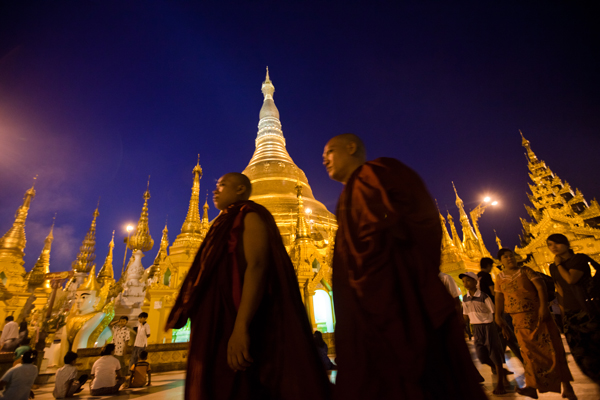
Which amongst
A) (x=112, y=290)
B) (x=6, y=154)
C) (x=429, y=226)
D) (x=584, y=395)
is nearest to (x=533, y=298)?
(x=584, y=395)

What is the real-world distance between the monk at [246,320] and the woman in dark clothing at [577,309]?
2654mm

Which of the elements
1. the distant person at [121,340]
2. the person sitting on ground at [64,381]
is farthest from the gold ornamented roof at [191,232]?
the person sitting on ground at [64,381]

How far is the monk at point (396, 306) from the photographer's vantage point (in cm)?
121

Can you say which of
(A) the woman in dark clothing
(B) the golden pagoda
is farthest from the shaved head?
(B) the golden pagoda

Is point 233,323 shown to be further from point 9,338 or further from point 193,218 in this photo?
point 193,218

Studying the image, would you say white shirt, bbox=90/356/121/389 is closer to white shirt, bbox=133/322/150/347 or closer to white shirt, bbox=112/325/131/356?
white shirt, bbox=133/322/150/347

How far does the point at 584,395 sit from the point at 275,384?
112 inches

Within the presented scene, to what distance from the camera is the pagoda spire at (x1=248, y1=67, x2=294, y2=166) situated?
22.3 meters

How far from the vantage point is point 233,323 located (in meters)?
1.70

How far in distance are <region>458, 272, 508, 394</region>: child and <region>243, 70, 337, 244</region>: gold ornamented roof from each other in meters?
10.4

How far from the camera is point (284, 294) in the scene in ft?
5.84

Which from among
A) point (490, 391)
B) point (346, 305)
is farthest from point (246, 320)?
point (490, 391)

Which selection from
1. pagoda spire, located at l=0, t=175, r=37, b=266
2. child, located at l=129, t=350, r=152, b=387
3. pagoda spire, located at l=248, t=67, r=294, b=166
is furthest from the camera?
pagoda spire, located at l=248, t=67, r=294, b=166

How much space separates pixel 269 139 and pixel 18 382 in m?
21.9
